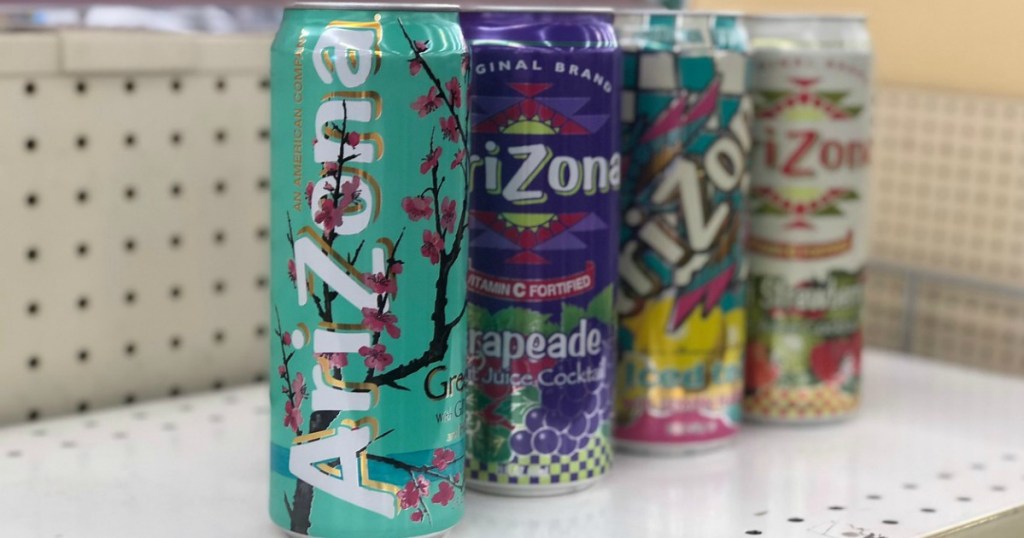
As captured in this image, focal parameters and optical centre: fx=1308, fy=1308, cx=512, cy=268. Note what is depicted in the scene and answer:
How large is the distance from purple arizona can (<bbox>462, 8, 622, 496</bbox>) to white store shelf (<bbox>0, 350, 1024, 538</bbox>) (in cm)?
4

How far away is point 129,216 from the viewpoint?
1027mm

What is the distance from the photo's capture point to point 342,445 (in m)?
0.71

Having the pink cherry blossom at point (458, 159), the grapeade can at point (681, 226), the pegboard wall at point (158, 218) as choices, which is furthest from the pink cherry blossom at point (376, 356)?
the pegboard wall at point (158, 218)

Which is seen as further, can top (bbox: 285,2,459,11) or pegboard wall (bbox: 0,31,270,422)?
pegboard wall (bbox: 0,31,270,422)

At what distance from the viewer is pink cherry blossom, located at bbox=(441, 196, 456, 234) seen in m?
0.72

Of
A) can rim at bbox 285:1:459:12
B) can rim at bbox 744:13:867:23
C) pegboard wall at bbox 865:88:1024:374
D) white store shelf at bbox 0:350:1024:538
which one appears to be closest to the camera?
can rim at bbox 285:1:459:12

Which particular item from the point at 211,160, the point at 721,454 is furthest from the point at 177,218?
the point at 721,454

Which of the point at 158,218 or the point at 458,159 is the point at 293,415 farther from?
the point at 158,218

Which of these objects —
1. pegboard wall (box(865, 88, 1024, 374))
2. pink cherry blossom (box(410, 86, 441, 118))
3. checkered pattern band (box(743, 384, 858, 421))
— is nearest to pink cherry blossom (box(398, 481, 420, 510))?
pink cherry blossom (box(410, 86, 441, 118))

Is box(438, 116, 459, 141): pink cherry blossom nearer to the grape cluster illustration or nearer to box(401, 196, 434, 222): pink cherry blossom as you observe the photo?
box(401, 196, 434, 222): pink cherry blossom

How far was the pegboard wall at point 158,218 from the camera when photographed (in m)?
0.97

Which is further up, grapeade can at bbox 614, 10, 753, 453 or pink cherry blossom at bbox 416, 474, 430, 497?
grapeade can at bbox 614, 10, 753, 453

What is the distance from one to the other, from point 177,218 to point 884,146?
0.69 meters

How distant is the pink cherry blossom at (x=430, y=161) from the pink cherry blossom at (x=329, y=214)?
5 cm
